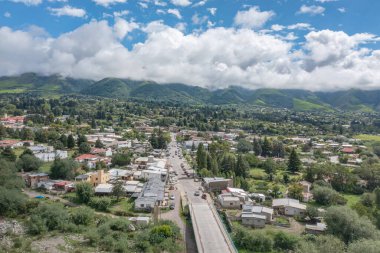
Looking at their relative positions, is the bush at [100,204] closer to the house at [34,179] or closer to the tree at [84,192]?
the tree at [84,192]

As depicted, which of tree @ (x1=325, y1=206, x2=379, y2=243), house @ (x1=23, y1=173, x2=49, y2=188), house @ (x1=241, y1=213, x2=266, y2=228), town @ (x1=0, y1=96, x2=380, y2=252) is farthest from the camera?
house @ (x1=23, y1=173, x2=49, y2=188)

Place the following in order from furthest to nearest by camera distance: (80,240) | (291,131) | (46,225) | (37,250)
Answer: (291,131)
(46,225)
(80,240)
(37,250)

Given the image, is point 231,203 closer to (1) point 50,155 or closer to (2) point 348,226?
(2) point 348,226

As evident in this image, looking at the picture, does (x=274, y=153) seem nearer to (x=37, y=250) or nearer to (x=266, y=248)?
Result: (x=266, y=248)

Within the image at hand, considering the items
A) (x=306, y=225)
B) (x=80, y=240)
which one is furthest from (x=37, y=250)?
(x=306, y=225)

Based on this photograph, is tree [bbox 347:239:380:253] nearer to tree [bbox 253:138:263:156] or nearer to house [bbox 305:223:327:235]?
house [bbox 305:223:327:235]

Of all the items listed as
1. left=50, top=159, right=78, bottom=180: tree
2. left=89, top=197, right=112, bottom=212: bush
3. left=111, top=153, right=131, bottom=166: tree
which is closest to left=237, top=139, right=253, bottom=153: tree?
left=111, top=153, right=131, bottom=166: tree

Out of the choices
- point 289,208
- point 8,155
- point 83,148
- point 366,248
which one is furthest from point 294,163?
point 8,155
